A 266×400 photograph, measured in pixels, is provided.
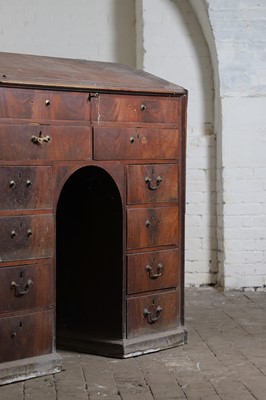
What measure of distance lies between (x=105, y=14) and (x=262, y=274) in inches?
99.0

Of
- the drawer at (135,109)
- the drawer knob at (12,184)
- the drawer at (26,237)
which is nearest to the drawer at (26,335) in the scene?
the drawer at (26,237)

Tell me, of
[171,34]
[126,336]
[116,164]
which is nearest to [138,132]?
[116,164]

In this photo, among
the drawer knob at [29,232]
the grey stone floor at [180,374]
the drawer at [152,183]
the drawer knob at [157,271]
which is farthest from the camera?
the drawer knob at [157,271]

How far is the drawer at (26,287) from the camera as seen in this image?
4473 millimetres

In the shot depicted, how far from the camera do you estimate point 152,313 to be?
16.9 feet

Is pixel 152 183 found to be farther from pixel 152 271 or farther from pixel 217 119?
pixel 217 119

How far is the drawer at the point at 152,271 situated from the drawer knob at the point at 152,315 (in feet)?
0.40

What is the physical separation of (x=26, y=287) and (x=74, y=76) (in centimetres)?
116

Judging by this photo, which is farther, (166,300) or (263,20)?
(263,20)

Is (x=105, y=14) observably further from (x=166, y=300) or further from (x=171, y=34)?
(x=166, y=300)

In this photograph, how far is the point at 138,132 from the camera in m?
5.02

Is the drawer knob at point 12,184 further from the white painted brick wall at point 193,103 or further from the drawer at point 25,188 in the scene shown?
the white painted brick wall at point 193,103

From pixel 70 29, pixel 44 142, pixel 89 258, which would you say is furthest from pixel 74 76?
pixel 70 29

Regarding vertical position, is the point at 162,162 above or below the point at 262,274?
above
